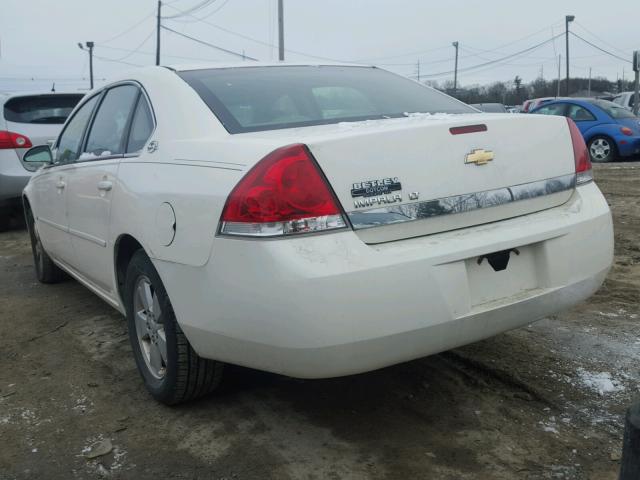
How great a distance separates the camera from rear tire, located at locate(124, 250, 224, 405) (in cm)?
284

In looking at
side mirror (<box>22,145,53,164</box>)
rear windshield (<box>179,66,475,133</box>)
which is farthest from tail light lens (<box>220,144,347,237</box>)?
side mirror (<box>22,145,53,164</box>)

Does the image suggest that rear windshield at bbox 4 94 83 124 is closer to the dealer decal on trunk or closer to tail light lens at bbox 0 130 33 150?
tail light lens at bbox 0 130 33 150

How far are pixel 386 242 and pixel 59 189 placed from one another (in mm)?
2658

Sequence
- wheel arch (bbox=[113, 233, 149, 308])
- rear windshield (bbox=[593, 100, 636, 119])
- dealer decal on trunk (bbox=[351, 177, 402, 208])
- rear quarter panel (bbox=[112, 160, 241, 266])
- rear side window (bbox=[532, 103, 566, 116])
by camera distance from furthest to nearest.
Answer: rear side window (bbox=[532, 103, 566, 116]) < rear windshield (bbox=[593, 100, 636, 119]) < wheel arch (bbox=[113, 233, 149, 308]) < rear quarter panel (bbox=[112, 160, 241, 266]) < dealer decal on trunk (bbox=[351, 177, 402, 208])

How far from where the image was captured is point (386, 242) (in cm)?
238

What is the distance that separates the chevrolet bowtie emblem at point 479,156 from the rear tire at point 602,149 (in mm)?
11710

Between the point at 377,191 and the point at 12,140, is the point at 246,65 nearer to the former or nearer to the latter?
the point at 377,191

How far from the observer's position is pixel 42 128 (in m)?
8.20

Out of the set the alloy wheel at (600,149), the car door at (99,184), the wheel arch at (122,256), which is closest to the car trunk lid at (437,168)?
the wheel arch at (122,256)

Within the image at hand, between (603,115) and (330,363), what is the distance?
12360 mm

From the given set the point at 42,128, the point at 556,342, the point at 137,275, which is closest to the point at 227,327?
the point at 137,275

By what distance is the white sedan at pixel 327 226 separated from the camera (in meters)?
2.29

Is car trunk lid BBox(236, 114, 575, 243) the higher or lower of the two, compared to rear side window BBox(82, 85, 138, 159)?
lower

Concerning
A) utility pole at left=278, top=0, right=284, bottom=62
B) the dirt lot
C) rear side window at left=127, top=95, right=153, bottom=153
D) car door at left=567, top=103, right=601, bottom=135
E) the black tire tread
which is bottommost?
the dirt lot
